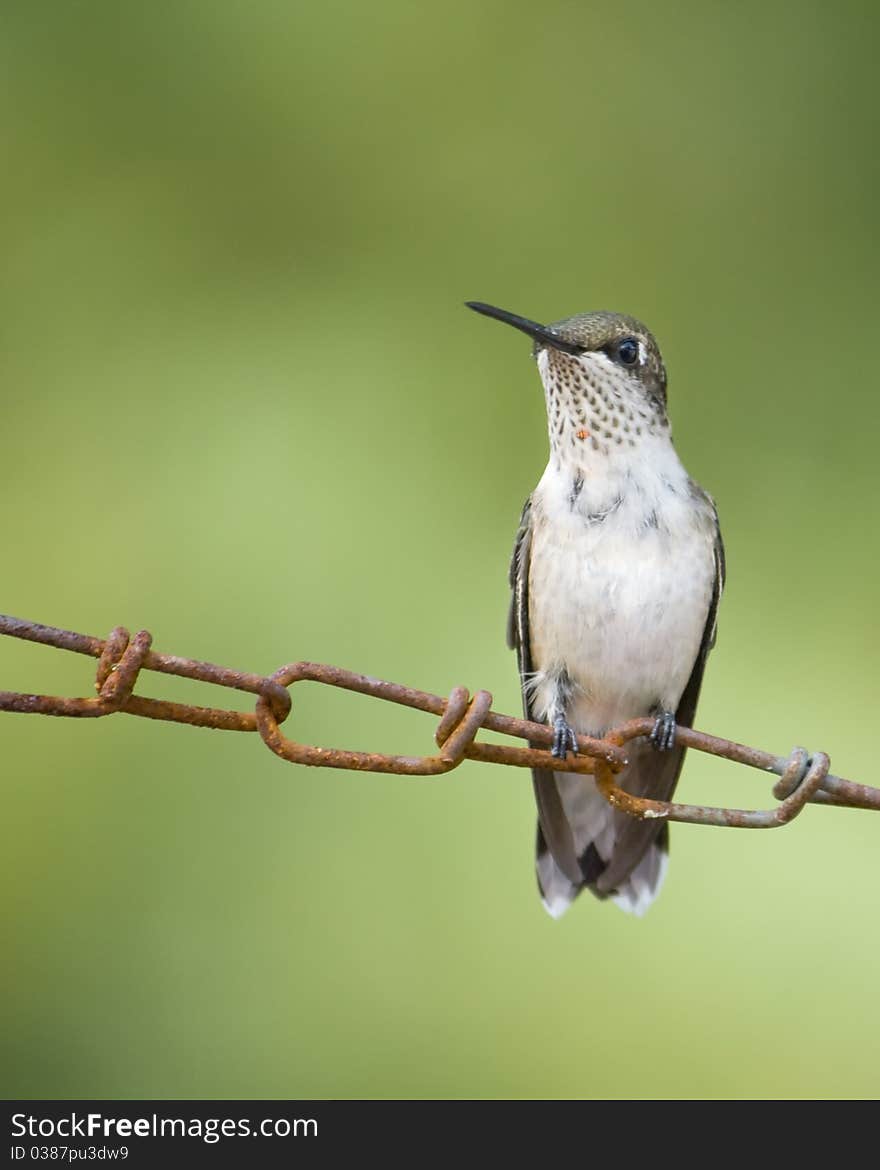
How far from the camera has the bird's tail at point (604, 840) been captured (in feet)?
12.8

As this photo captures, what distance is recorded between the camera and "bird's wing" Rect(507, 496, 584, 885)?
12.5 ft

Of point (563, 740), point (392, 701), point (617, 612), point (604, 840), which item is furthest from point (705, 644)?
point (392, 701)

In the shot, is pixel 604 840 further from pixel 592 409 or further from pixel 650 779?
pixel 592 409

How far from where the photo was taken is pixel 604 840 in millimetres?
4168

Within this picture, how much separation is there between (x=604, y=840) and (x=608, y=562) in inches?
38.9

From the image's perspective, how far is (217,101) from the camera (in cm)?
588

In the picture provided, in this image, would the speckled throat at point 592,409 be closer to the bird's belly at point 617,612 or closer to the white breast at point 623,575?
the white breast at point 623,575

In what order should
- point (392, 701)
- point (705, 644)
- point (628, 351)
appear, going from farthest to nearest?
point (705, 644) → point (628, 351) → point (392, 701)

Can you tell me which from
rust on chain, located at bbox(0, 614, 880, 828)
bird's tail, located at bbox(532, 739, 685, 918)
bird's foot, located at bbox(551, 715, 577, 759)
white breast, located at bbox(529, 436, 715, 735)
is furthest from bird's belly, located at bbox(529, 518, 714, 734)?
rust on chain, located at bbox(0, 614, 880, 828)

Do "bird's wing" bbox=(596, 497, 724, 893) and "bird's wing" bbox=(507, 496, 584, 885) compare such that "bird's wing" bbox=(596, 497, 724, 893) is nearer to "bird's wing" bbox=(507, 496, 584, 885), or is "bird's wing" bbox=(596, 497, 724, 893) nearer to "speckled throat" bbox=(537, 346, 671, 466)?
"bird's wing" bbox=(507, 496, 584, 885)

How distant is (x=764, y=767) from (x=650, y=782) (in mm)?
→ 1747

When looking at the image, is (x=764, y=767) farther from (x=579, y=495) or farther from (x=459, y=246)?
(x=459, y=246)

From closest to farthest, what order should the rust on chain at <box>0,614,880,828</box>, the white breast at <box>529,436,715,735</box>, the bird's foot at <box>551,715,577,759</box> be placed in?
the rust on chain at <box>0,614,880,828</box>
the bird's foot at <box>551,715,577,759</box>
the white breast at <box>529,436,715,735</box>

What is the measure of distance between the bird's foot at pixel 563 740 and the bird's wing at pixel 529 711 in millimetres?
146
